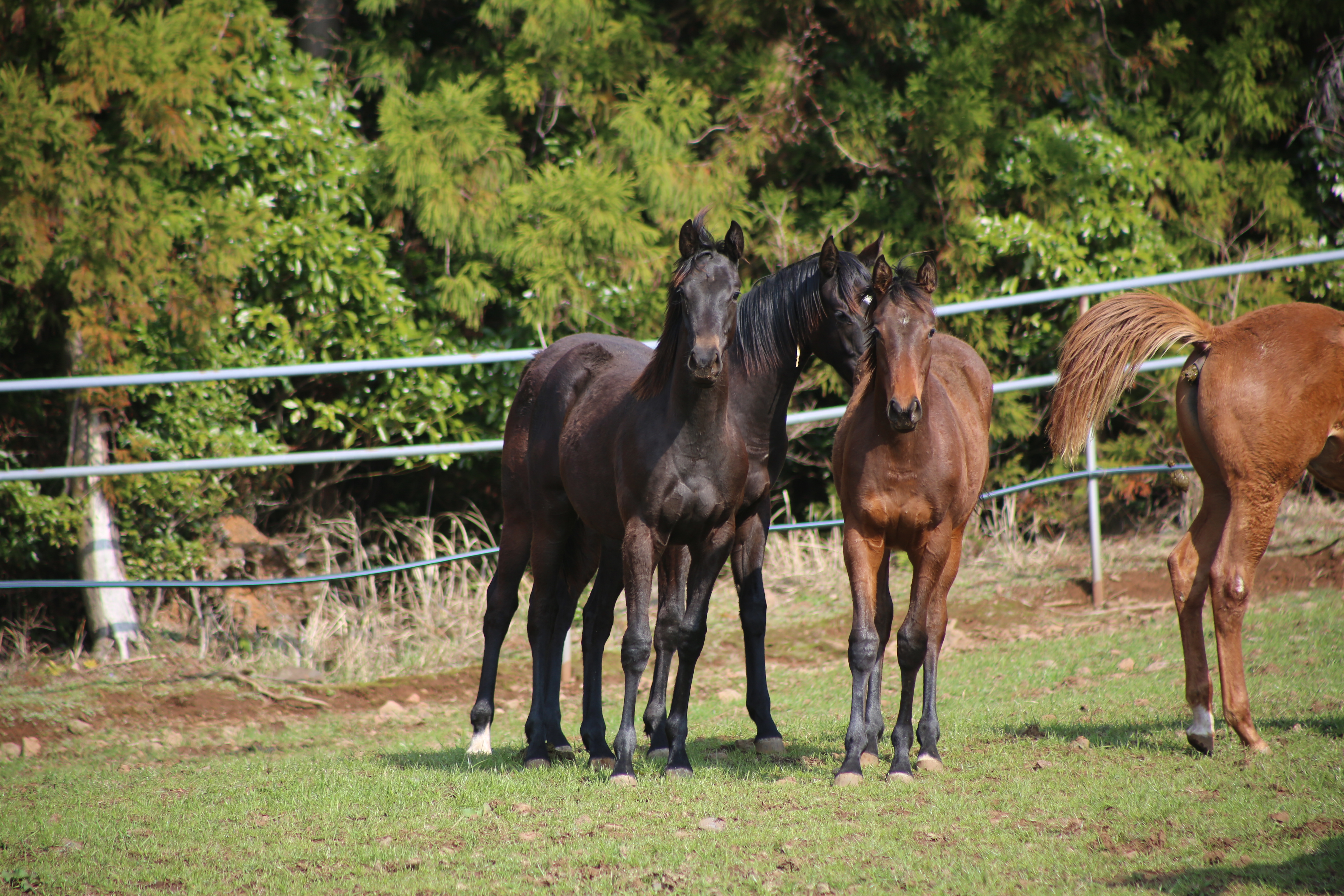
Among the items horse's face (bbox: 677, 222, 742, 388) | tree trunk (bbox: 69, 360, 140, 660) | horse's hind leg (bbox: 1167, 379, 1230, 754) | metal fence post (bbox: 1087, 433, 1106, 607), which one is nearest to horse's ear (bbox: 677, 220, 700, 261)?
horse's face (bbox: 677, 222, 742, 388)

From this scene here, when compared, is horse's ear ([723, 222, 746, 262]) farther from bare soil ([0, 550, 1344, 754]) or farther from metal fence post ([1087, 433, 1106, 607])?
metal fence post ([1087, 433, 1106, 607])

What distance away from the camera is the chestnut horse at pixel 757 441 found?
5.08 m

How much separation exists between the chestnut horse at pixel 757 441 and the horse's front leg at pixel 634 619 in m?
0.23

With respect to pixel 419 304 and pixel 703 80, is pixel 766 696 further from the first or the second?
pixel 703 80

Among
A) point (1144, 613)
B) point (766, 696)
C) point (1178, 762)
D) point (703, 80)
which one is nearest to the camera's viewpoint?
point (1178, 762)

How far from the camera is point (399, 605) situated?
27.8 feet

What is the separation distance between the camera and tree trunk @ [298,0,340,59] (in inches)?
393

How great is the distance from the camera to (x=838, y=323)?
511cm

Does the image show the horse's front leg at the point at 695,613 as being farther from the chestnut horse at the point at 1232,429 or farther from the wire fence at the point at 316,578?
the chestnut horse at the point at 1232,429

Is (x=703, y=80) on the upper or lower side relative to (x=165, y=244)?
upper

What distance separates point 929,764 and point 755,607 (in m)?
1.21

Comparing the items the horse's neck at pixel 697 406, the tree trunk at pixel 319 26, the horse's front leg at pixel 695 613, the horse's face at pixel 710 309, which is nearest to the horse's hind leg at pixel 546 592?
the horse's front leg at pixel 695 613

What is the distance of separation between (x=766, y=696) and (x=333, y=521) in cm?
510

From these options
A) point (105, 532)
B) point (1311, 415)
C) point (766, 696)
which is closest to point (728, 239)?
point (766, 696)
